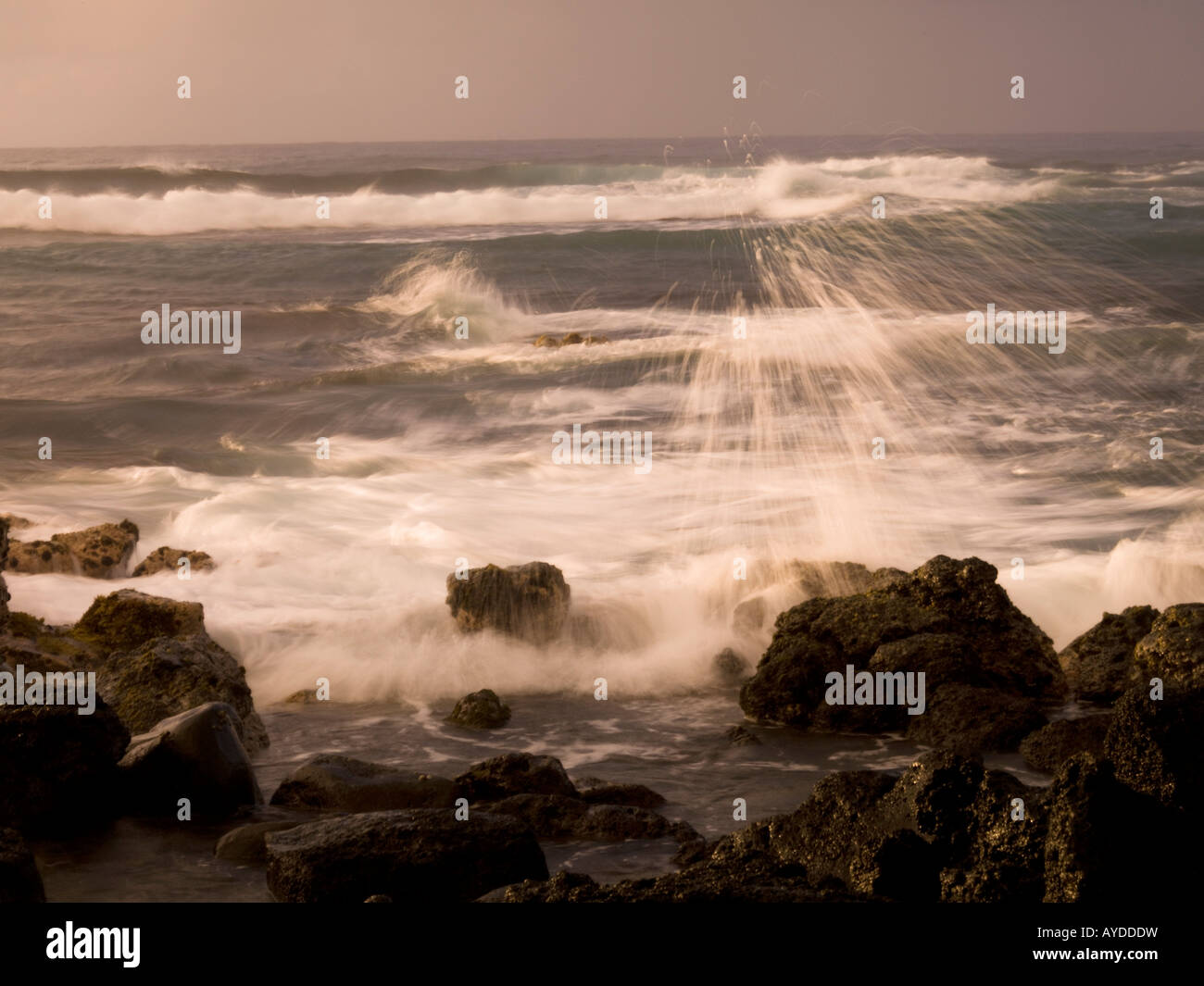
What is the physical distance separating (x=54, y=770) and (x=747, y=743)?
4009 mm

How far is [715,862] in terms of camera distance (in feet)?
16.8

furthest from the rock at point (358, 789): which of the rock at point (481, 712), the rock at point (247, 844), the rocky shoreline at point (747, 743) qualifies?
the rock at point (481, 712)

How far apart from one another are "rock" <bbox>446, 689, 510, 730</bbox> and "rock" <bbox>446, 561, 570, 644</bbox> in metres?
1.44

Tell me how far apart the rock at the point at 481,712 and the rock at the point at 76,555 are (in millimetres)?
4536

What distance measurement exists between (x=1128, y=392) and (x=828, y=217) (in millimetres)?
20747

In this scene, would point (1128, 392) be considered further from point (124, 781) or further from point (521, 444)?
point (124, 781)

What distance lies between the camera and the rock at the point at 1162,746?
5.32m

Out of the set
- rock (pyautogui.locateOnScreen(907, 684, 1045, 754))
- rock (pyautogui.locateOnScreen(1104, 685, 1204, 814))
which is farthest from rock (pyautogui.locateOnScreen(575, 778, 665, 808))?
rock (pyautogui.locateOnScreen(1104, 685, 1204, 814))

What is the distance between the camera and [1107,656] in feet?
29.9

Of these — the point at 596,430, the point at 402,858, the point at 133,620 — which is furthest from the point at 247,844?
the point at 596,430

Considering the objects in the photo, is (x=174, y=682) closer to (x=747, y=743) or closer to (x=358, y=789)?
(x=358, y=789)

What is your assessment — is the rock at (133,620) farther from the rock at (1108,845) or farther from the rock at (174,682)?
the rock at (1108,845)

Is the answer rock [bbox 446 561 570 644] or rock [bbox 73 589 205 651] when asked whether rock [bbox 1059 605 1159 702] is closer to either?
rock [bbox 446 561 570 644]
